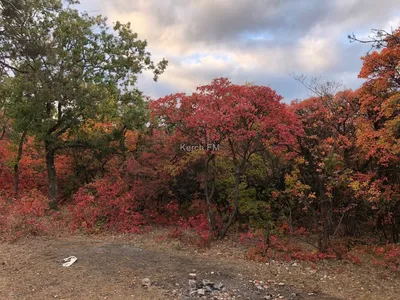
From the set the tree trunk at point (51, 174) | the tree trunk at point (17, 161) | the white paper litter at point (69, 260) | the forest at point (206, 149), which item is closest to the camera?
the white paper litter at point (69, 260)

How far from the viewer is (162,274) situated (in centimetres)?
685

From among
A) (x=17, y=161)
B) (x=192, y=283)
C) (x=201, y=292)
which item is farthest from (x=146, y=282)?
(x=17, y=161)

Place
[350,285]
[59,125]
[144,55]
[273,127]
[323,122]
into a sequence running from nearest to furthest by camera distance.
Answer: [350,285], [273,127], [323,122], [59,125], [144,55]

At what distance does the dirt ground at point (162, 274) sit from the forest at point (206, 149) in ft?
2.40

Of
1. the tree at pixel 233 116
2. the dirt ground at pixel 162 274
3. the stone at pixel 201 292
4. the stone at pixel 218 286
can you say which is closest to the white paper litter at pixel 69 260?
the dirt ground at pixel 162 274

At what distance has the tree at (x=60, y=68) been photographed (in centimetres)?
816

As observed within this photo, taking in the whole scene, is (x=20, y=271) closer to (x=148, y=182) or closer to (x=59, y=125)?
(x=148, y=182)

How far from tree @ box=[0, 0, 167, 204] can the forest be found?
0.04 meters

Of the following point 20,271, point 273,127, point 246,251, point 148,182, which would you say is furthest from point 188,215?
point 20,271

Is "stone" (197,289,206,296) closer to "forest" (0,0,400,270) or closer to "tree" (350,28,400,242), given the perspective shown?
"forest" (0,0,400,270)

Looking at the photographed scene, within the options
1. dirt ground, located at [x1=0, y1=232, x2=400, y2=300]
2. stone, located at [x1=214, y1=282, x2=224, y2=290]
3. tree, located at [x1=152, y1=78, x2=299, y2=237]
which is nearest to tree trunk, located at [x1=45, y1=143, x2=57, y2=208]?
dirt ground, located at [x1=0, y1=232, x2=400, y2=300]

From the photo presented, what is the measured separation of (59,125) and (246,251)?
9.57 metres

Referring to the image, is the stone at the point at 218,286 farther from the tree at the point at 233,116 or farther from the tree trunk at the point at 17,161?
the tree trunk at the point at 17,161

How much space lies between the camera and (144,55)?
14438 millimetres
